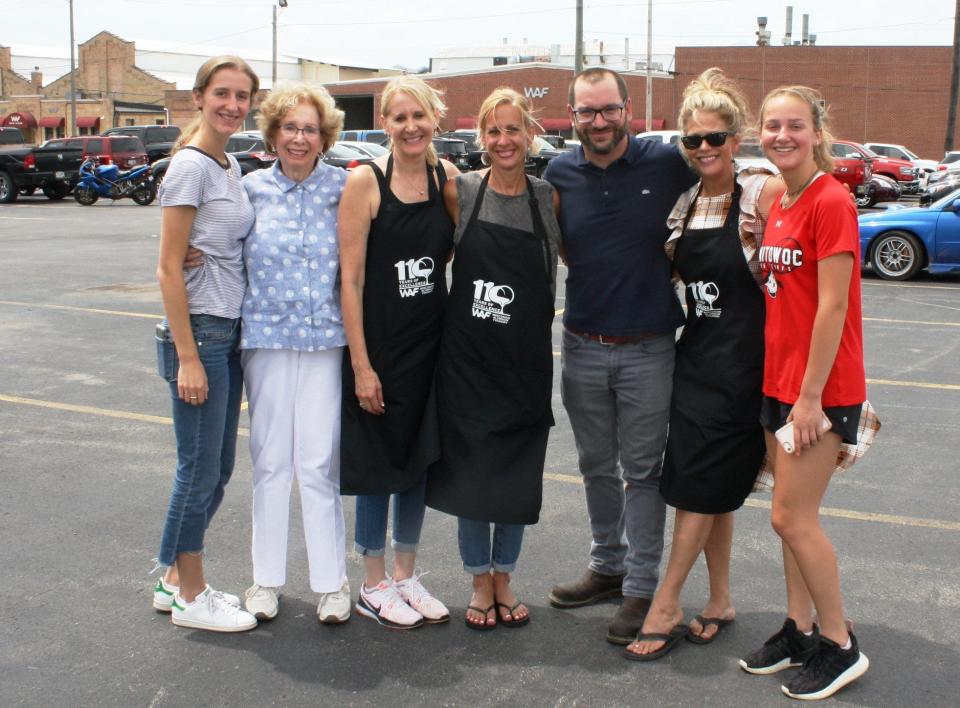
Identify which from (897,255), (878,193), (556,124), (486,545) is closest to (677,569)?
(486,545)

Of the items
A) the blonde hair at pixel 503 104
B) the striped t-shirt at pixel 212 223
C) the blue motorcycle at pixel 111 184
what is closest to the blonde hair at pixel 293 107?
the striped t-shirt at pixel 212 223

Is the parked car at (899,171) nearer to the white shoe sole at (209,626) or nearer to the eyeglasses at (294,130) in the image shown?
the eyeglasses at (294,130)

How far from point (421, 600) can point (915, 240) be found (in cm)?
1193

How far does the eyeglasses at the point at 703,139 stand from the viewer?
362cm

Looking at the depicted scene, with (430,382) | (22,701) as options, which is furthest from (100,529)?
(430,382)

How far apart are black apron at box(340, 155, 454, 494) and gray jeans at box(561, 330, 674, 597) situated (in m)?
0.58

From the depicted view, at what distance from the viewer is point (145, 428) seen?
6.72 m

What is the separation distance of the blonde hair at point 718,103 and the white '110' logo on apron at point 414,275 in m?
1.05

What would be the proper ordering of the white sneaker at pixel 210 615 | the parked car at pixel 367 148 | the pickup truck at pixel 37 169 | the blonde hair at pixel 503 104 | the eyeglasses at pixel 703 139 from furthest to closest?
the pickup truck at pixel 37 169, the parked car at pixel 367 148, the white sneaker at pixel 210 615, the blonde hair at pixel 503 104, the eyeglasses at pixel 703 139

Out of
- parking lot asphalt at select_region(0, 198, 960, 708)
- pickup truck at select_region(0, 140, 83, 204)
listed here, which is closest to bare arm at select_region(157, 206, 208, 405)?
parking lot asphalt at select_region(0, 198, 960, 708)

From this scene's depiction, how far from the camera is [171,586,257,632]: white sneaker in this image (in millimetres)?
3973

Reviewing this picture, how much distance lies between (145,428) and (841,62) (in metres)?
56.4

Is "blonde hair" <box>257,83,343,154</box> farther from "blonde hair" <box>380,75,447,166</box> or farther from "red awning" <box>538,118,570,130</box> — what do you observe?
"red awning" <box>538,118,570,130</box>

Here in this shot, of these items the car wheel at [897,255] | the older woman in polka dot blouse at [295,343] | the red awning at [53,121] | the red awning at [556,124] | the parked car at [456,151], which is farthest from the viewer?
the red awning at [53,121]
